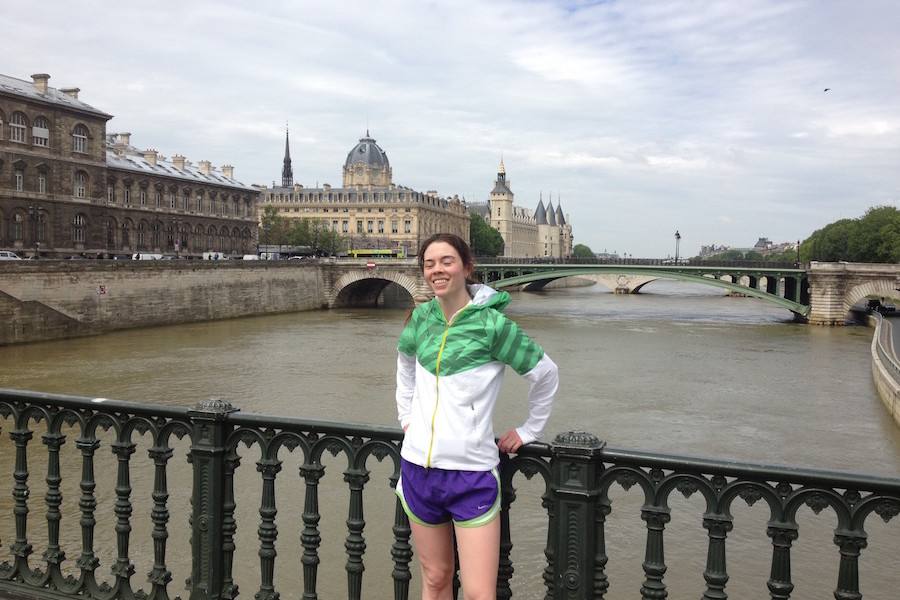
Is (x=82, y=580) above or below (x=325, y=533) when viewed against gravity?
above

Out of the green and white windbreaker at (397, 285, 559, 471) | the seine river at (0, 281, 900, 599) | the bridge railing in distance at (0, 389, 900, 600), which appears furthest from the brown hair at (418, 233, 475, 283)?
the seine river at (0, 281, 900, 599)

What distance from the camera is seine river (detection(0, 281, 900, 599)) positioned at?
34.0 ft

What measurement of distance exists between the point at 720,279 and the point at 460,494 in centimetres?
5631

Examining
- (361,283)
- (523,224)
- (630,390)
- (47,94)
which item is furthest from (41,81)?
(523,224)

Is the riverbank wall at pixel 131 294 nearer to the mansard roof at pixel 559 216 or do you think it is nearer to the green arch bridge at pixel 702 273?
the green arch bridge at pixel 702 273

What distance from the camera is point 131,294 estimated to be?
37812 mm

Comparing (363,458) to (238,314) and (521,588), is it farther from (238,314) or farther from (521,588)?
(238,314)

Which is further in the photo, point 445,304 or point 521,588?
point 521,588

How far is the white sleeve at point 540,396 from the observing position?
3365mm

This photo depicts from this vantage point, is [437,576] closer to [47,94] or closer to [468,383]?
[468,383]

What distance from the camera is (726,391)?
2364 centimetres

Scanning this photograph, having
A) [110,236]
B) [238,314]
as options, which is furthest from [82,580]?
[110,236]

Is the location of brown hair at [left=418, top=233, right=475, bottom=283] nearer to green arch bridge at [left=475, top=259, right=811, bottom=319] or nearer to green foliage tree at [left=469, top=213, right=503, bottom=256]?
green arch bridge at [left=475, top=259, right=811, bottom=319]

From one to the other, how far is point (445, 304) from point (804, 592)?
7696 millimetres
